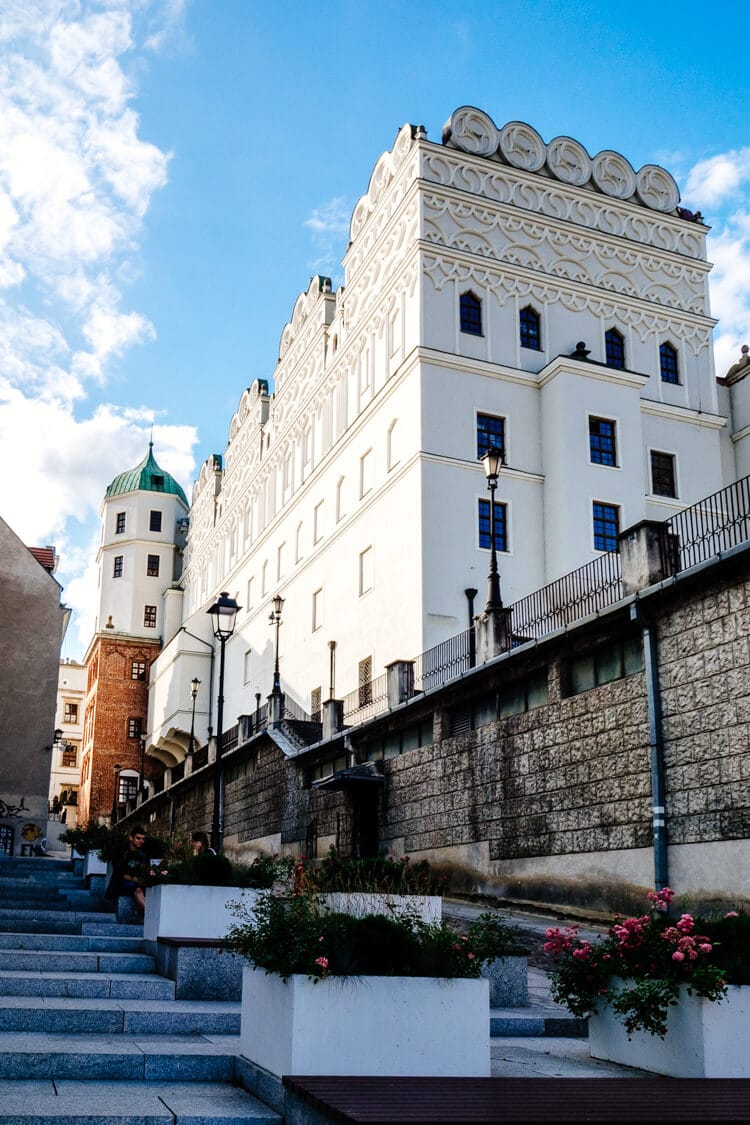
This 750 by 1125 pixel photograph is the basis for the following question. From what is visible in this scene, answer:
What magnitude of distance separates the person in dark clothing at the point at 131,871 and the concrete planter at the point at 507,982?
16.1ft

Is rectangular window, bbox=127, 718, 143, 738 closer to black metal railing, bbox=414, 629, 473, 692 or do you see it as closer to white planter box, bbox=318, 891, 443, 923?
black metal railing, bbox=414, 629, 473, 692

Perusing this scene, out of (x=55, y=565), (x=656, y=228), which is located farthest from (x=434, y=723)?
(x=55, y=565)

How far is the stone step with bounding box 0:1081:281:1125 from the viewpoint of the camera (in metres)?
5.80

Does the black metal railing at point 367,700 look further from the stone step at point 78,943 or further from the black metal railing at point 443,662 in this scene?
the stone step at point 78,943

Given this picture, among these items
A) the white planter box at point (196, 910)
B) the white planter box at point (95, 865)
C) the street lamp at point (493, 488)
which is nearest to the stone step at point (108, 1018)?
the white planter box at point (196, 910)

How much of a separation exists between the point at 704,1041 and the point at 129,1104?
339 centimetres

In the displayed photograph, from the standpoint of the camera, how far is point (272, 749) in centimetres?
3478

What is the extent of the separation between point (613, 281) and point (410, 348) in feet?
26.6

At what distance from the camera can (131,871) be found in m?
14.5

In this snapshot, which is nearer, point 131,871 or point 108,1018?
point 108,1018

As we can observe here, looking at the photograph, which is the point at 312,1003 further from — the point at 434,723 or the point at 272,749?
the point at 272,749

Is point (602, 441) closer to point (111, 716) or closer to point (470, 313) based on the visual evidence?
point (470, 313)

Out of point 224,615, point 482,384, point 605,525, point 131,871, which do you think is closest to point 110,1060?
point 131,871

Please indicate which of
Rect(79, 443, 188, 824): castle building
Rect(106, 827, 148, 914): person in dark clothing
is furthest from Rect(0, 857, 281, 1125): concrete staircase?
Rect(79, 443, 188, 824): castle building
